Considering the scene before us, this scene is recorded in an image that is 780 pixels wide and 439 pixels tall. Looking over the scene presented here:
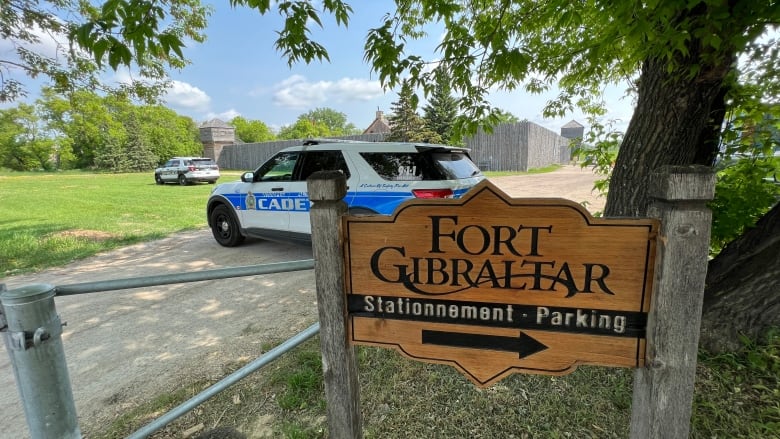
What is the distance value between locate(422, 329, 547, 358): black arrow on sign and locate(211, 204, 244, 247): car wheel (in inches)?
214

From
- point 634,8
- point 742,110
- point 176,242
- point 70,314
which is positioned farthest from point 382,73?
point 176,242

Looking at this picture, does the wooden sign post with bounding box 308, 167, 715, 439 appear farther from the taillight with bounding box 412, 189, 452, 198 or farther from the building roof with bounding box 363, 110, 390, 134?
the building roof with bounding box 363, 110, 390, 134

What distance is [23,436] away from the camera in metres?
2.25

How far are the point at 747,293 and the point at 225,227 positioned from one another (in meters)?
6.41

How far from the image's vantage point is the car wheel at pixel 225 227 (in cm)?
616

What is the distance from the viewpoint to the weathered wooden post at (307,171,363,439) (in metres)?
1.31

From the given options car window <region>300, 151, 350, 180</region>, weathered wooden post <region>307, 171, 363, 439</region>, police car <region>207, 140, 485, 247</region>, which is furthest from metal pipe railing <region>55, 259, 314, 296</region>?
car window <region>300, 151, 350, 180</region>

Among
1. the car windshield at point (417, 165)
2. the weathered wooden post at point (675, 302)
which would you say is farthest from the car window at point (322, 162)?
the weathered wooden post at point (675, 302)

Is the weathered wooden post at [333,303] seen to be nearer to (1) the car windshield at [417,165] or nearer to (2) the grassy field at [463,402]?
(2) the grassy field at [463,402]

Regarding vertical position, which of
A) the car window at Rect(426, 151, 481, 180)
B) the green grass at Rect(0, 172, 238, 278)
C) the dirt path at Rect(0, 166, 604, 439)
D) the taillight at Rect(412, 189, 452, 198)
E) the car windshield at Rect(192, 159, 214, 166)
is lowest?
the dirt path at Rect(0, 166, 604, 439)

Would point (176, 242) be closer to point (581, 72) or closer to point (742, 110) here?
point (581, 72)

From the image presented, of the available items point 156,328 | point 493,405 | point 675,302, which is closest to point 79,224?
point 156,328

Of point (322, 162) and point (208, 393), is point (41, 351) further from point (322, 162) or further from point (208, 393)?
point (322, 162)

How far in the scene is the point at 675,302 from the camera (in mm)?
1104
